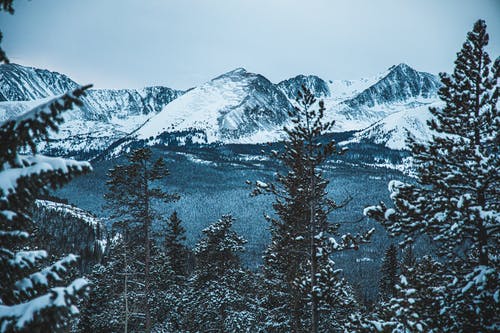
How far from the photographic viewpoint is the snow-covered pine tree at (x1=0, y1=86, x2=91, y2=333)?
468 centimetres

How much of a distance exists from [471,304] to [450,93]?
578cm

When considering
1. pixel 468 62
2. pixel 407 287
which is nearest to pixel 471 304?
pixel 407 287

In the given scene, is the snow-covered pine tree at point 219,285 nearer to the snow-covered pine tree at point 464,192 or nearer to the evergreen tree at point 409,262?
the evergreen tree at point 409,262

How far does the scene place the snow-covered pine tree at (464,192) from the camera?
907 cm

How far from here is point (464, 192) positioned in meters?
10.5

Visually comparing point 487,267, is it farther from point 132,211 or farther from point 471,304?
point 132,211

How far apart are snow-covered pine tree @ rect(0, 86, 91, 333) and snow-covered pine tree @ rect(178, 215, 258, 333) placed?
2008cm

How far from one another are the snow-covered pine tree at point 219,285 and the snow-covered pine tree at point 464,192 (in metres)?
16.7

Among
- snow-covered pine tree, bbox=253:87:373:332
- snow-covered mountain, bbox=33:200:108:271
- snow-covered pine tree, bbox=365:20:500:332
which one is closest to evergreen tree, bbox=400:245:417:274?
snow-covered pine tree, bbox=253:87:373:332

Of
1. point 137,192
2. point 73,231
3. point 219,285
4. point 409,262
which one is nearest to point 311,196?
point 409,262

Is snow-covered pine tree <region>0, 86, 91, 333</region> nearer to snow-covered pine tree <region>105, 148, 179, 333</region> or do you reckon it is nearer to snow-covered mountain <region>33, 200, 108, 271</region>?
snow-covered pine tree <region>105, 148, 179, 333</region>

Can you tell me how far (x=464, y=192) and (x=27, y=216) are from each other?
34.3ft

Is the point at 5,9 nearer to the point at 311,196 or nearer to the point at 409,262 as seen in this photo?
the point at 311,196

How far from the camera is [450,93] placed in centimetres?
1102
